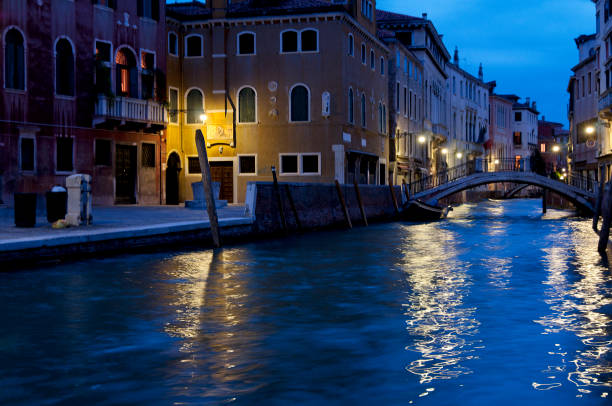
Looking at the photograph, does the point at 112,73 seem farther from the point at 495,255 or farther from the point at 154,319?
the point at 154,319

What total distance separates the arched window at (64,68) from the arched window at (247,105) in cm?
791

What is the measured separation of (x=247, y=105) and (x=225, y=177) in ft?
9.00

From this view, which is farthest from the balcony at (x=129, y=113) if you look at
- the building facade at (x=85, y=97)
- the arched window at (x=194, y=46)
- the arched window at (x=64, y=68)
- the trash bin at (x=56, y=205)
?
the trash bin at (x=56, y=205)

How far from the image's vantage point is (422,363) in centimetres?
598

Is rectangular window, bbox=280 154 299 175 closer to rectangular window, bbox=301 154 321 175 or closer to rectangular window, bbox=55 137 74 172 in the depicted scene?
rectangular window, bbox=301 154 321 175

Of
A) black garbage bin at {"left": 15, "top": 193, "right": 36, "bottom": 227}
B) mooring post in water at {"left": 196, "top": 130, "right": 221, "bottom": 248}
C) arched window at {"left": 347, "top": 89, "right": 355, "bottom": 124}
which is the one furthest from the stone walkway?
arched window at {"left": 347, "top": 89, "right": 355, "bottom": 124}

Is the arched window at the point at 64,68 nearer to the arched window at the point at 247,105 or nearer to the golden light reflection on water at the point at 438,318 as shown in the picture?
the arched window at the point at 247,105

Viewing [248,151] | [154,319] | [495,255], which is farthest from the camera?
[248,151]

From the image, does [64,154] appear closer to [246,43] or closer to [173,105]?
[173,105]

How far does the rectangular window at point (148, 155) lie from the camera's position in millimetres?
26812

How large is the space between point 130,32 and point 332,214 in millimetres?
8454

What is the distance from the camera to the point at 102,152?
24906 mm

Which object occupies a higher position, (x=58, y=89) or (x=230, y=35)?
(x=230, y=35)

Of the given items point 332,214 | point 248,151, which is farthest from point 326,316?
point 248,151
